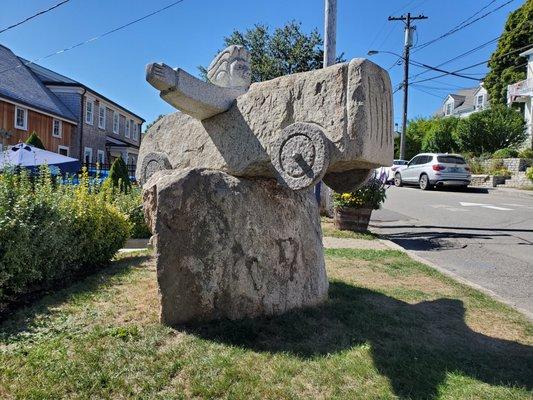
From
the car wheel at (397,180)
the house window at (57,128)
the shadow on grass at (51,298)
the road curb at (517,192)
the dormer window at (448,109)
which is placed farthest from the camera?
the dormer window at (448,109)

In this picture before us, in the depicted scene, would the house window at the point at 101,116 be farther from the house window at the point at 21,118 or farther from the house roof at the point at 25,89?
the house window at the point at 21,118

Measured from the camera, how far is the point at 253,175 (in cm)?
380

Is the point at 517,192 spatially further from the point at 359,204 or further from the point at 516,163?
the point at 359,204

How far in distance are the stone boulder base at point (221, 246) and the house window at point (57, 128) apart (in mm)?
20555

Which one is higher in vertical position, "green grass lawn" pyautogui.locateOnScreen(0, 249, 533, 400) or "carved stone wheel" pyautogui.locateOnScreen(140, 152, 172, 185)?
"carved stone wheel" pyautogui.locateOnScreen(140, 152, 172, 185)

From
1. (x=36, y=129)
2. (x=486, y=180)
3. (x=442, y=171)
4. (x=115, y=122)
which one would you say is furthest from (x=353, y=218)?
(x=115, y=122)

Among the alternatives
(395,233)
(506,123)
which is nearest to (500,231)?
(395,233)

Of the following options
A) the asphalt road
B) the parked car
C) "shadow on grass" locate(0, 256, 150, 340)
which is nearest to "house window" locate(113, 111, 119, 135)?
the parked car

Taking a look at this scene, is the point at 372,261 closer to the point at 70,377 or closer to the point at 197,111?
the point at 197,111

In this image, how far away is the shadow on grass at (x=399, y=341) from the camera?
2955 millimetres

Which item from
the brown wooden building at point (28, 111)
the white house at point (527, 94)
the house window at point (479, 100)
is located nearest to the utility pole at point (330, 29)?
the brown wooden building at point (28, 111)

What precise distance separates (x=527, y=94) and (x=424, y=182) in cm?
1454

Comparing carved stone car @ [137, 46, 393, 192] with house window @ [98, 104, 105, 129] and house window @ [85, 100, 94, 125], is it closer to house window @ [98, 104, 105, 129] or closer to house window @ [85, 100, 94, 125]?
house window @ [85, 100, 94, 125]

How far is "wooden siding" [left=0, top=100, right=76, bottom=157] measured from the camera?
1823 centimetres
